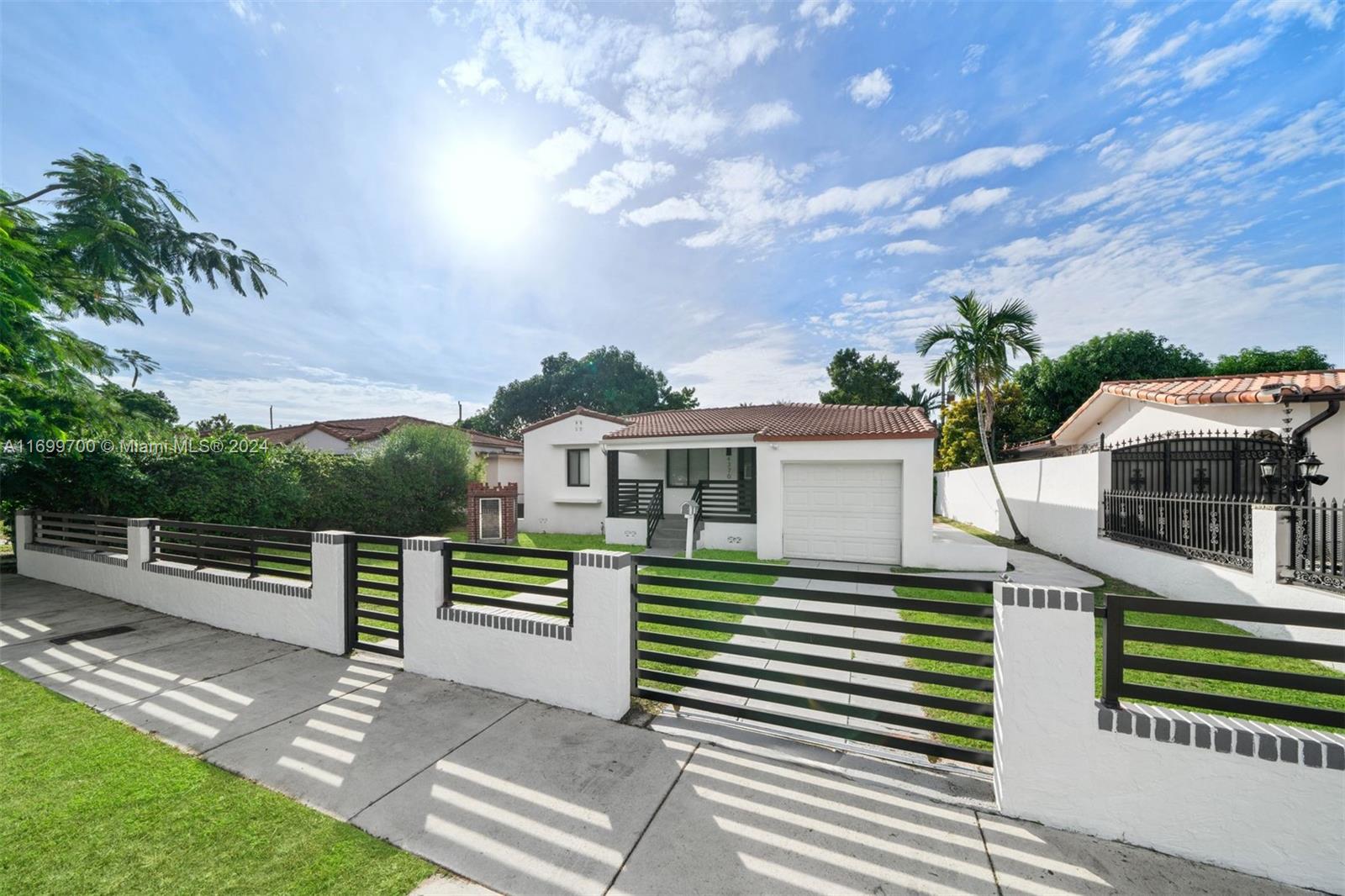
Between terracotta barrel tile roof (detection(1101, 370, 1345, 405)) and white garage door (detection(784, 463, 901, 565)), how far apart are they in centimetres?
522

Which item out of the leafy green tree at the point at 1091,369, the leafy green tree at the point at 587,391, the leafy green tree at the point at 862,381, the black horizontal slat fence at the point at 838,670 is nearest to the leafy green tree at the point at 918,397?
the leafy green tree at the point at 862,381

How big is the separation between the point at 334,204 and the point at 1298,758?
568 inches

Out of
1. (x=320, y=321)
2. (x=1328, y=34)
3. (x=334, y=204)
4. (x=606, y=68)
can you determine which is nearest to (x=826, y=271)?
(x=606, y=68)

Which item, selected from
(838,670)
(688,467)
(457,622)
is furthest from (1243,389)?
(457,622)

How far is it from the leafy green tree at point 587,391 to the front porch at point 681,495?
64.4ft

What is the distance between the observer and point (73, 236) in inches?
306

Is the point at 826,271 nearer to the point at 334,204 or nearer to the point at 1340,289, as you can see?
A: the point at 1340,289

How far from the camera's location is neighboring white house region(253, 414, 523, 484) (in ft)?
69.5

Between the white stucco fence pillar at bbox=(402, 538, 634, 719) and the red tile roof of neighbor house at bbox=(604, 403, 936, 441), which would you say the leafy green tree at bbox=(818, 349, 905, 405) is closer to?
the red tile roof of neighbor house at bbox=(604, 403, 936, 441)

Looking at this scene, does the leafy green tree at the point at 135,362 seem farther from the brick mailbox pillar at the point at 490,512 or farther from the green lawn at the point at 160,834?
the green lawn at the point at 160,834

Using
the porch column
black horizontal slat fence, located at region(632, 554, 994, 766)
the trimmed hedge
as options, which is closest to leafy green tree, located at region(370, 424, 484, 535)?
the trimmed hedge

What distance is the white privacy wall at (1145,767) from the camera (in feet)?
7.27

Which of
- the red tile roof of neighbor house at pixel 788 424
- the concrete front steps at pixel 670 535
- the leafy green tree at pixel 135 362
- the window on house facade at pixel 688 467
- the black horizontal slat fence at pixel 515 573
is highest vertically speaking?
the leafy green tree at pixel 135 362

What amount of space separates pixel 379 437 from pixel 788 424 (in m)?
16.6
